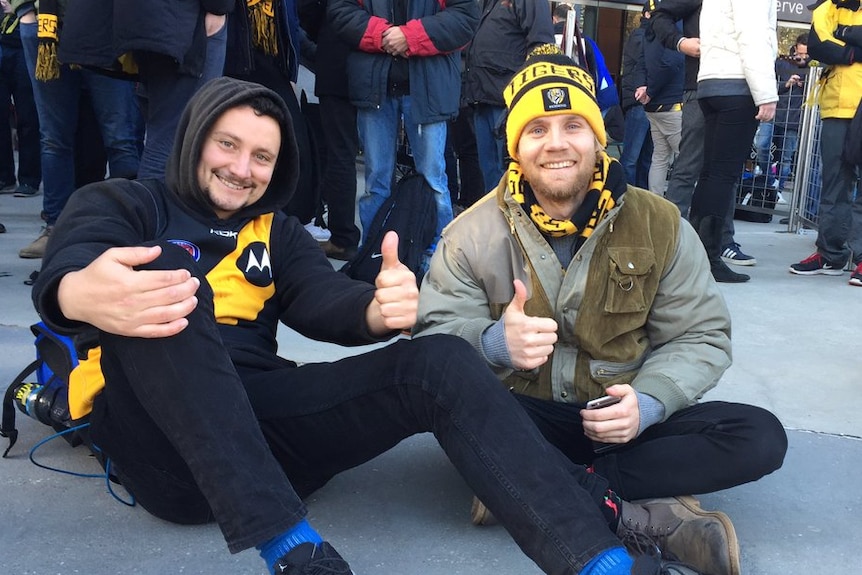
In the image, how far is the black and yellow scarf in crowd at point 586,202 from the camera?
2.26 meters

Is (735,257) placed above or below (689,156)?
below

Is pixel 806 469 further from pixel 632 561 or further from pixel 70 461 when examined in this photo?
pixel 70 461

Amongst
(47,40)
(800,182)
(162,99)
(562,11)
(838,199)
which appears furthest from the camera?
(800,182)

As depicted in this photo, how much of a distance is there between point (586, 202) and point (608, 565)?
3.18ft

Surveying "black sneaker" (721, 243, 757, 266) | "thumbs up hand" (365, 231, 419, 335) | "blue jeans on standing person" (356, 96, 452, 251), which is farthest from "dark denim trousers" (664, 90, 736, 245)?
"thumbs up hand" (365, 231, 419, 335)

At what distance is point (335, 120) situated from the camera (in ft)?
15.6

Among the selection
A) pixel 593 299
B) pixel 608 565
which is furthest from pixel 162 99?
pixel 608 565

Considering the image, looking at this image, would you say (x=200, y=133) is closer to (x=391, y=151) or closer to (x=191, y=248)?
(x=191, y=248)

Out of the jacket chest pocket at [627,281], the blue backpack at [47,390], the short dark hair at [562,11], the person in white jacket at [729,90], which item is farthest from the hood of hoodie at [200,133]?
the short dark hair at [562,11]

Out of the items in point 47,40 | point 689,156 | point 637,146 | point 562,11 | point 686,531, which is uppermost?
point 562,11

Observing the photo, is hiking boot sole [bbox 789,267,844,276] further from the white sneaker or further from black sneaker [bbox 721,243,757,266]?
the white sneaker

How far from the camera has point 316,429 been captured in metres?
1.97

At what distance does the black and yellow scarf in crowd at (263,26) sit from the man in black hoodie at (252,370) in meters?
2.03

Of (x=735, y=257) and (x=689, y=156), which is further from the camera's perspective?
(x=735, y=257)
